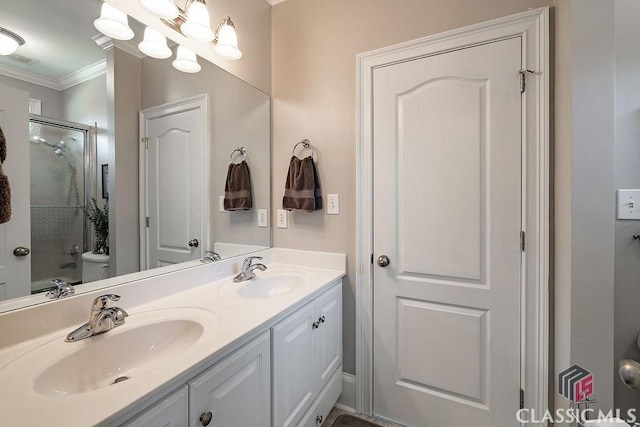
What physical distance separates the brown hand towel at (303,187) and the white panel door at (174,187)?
52 cm

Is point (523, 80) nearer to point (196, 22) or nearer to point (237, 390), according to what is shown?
point (196, 22)

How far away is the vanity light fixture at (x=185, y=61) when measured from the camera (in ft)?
4.37

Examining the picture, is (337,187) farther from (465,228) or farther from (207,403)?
(207,403)

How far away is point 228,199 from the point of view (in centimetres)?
167

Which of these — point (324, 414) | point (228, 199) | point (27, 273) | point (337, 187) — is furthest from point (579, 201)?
point (27, 273)

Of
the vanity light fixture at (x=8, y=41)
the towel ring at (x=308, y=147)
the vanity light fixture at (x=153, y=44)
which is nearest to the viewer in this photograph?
the vanity light fixture at (x=8, y=41)

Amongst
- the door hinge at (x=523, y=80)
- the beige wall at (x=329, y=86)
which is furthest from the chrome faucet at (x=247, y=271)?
the door hinge at (x=523, y=80)

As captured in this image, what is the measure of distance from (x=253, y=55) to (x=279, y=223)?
108 centimetres

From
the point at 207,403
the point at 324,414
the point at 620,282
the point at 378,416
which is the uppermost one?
the point at 620,282

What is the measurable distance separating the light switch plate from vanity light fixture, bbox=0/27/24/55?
7.12ft

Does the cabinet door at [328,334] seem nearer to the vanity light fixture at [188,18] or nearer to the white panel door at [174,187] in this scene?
the white panel door at [174,187]

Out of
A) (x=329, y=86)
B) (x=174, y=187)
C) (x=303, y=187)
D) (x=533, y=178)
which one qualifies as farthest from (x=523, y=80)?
(x=174, y=187)

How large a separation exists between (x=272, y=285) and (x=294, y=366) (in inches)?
20.2

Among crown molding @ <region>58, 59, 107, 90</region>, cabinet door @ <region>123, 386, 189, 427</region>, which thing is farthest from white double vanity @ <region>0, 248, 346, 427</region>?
crown molding @ <region>58, 59, 107, 90</region>
